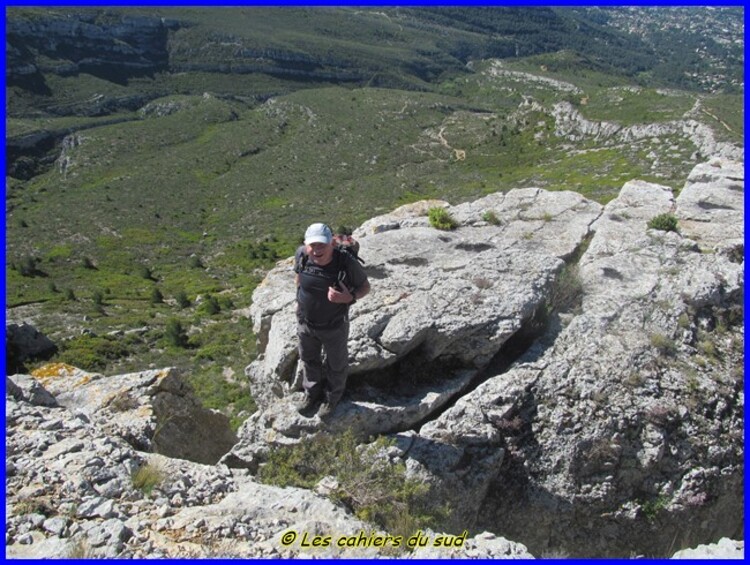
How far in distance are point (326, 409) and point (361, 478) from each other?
1.45 m

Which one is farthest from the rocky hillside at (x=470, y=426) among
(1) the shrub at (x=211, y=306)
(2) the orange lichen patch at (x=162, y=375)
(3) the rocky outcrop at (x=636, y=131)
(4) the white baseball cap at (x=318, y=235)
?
(3) the rocky outcrop at (x=636, y=131)

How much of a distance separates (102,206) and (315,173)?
41697mm

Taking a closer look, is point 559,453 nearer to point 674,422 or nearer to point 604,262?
point 674,422

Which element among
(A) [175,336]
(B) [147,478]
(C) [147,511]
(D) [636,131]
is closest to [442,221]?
(B) [147,478]

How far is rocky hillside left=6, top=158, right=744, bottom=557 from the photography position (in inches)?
284

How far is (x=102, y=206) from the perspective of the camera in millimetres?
101062

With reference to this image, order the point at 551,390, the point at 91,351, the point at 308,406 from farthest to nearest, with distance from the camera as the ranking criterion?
1. the point at 91,351
2. the point at 551,390
3. the point at 308,406

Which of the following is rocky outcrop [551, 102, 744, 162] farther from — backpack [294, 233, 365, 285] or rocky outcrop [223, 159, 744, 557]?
backpack [294, 233, 365, 285]

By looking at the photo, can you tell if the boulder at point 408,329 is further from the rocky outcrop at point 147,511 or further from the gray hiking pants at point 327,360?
the rocky outcrop at point 147,511

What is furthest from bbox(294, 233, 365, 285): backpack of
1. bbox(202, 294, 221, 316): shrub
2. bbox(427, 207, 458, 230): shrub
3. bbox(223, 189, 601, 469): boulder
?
bbox(202, 294, 221, 316): shrub

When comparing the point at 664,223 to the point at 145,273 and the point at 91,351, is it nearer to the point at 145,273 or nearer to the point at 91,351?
the point at 91,351

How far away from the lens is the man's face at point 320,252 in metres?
7.75

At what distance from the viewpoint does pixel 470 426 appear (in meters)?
9.38

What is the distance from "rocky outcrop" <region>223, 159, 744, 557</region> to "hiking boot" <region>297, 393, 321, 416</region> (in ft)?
0.41
